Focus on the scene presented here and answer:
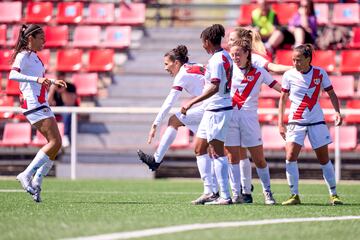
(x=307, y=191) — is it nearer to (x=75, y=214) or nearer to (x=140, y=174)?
(x=140, y=174)

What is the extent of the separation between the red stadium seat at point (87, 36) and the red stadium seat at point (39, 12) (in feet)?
3.44

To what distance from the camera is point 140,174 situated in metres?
18.2

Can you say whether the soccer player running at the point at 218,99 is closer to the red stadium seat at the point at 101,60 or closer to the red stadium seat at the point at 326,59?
the red stadium seat at the point at 326,59

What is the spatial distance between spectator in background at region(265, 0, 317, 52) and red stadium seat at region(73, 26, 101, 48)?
4029 millimetres

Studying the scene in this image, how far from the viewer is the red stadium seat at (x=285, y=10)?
70.3ft

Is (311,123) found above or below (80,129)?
above

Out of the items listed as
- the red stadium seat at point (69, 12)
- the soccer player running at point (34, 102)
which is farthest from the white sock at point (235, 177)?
the red stadium seat at point (69, 12)

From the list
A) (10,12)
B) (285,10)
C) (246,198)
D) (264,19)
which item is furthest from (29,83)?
(10,12)

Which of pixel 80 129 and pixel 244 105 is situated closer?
pixel 244 105

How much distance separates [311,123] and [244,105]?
0.78m

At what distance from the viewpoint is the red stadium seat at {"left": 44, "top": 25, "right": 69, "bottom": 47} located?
22.2m

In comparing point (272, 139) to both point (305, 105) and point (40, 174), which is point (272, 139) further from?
point (40, 174)

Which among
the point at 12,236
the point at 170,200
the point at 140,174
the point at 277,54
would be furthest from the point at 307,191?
the point at 12,236

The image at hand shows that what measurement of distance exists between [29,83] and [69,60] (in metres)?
10.2
